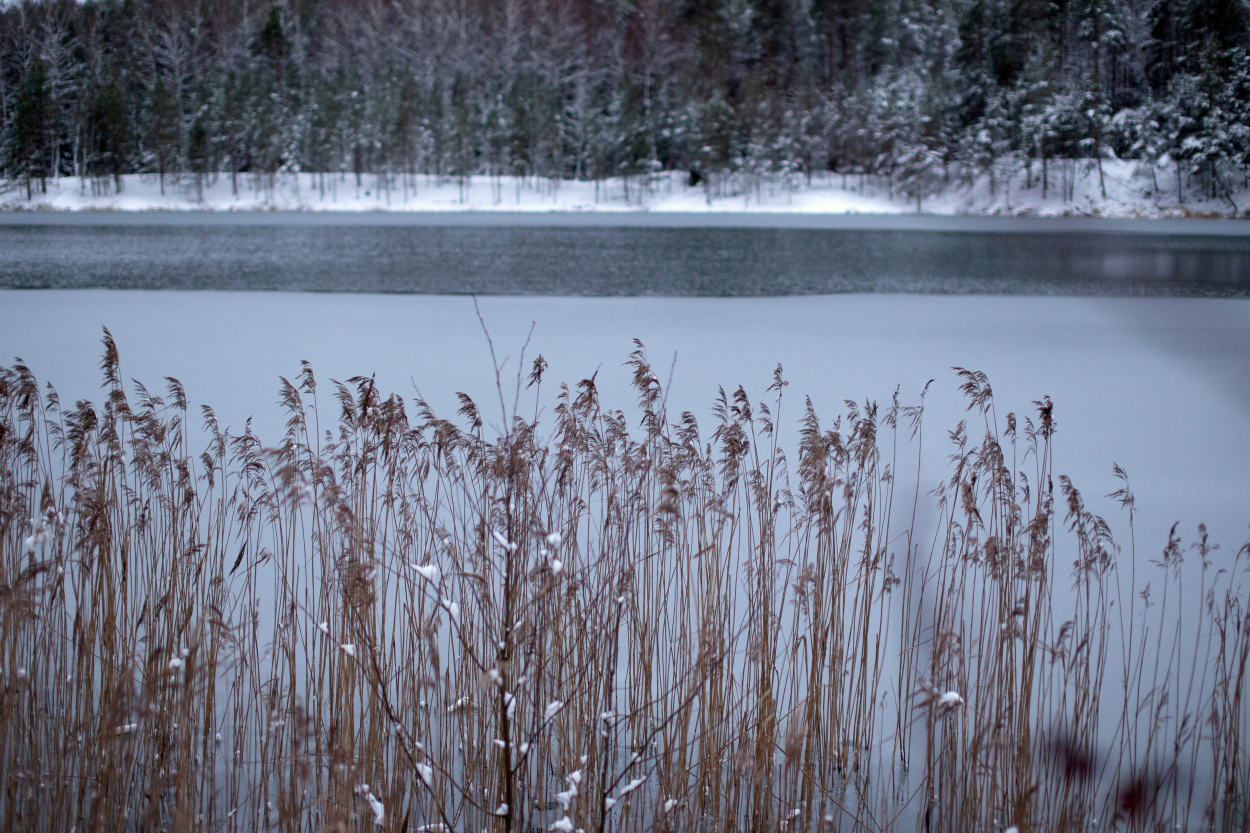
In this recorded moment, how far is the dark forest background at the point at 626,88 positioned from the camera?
128ft

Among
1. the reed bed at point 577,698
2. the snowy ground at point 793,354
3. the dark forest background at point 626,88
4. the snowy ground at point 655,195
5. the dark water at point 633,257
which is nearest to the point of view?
the reed bed at point 577,698

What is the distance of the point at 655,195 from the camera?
45.6 m

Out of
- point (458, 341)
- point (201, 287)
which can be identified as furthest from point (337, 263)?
point (458, 341)

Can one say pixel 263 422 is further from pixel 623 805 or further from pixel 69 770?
pixel 623 805

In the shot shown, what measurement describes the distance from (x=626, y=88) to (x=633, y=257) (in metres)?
31.8

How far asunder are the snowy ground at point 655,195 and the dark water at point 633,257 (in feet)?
28.4

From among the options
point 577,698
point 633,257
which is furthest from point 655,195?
point 577,698

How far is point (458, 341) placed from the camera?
937 centimetres

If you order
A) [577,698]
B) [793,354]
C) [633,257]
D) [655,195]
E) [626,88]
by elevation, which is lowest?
[577,698]

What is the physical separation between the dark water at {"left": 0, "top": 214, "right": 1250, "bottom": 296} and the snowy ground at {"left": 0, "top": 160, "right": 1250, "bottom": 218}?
8.65 meters

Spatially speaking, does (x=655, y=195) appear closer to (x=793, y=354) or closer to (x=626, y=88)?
(x=626, y=88)

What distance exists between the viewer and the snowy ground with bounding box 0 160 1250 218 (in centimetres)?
3766

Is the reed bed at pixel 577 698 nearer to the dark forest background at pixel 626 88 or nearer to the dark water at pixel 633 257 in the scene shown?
the dark water at pixel 633 257

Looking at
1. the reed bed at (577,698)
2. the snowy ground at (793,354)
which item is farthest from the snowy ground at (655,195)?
the reed bed at (577,698)
